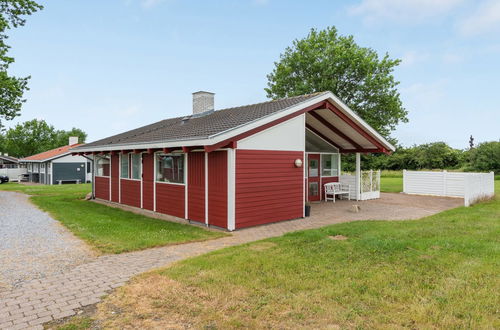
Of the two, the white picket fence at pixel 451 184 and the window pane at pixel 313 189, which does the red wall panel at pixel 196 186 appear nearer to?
the window pane at pixel 313 189

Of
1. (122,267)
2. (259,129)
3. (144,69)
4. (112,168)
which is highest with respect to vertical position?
(144,69)

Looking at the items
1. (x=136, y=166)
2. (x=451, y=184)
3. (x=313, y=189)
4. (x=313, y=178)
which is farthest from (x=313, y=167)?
(x=136, y=166)

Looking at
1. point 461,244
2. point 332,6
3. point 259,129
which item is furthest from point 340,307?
point 332,6

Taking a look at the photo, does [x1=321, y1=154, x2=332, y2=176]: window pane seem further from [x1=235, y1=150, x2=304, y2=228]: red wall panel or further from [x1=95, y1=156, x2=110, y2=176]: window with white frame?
[x1=95, y1=156, x2=110, y2=176]: window with white frame

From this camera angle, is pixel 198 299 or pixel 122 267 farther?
pixel 122 267

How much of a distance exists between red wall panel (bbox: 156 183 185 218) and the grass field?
390cm

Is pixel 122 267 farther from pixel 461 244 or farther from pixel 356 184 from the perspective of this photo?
pixel 356 184

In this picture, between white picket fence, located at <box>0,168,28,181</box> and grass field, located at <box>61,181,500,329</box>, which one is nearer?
grass field, located at <box>61,181,500,329</box>

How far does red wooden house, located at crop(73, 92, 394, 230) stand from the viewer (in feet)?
27.1

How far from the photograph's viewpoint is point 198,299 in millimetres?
3953

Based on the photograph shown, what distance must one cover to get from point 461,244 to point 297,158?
187 inches

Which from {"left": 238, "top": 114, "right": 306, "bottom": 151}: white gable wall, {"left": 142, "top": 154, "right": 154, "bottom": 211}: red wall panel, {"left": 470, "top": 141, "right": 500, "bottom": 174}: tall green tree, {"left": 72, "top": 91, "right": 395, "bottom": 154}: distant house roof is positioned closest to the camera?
{"left": 72, "top": 91, "right": 395, "bottom": 154}: distant house roof

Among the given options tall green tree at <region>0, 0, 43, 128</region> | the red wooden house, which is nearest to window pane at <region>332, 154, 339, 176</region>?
the red wooden house

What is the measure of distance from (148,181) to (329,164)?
790 centimetres
